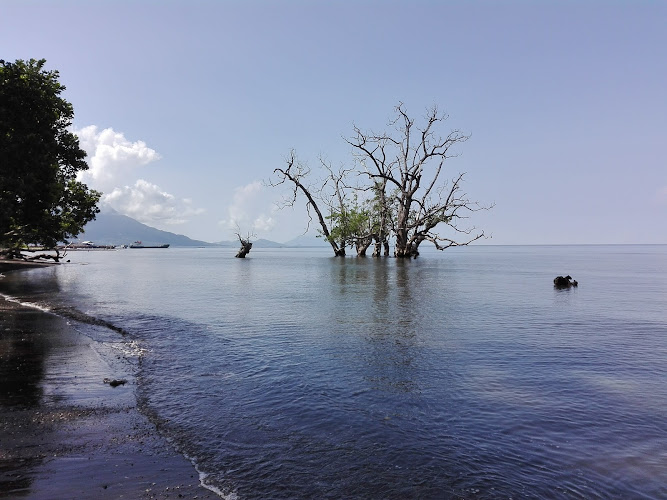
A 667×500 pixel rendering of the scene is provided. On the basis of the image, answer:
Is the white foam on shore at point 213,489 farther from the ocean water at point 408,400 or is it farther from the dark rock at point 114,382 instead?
the dark rock at point 114,382

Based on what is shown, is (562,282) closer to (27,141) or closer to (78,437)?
(78,437)

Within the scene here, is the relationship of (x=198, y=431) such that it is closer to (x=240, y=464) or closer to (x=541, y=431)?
(x=240, y=464)

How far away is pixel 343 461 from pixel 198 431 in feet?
8.90

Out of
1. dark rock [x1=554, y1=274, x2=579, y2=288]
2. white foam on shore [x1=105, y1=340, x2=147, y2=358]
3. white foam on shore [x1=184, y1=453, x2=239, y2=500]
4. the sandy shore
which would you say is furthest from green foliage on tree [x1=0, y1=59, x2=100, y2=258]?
dark rock [x1=554, y1=274, x2=579, y2=288]

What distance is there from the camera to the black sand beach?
5426 mm

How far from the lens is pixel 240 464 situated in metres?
6.22

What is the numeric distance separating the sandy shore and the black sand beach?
0.5 inches

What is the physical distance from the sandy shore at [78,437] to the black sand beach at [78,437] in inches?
0.5

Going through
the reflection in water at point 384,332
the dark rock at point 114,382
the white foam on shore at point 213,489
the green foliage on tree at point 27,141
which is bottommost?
the reflection in water at point 384,332

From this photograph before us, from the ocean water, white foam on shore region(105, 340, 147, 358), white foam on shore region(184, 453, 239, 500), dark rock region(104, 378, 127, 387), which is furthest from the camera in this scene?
white foam on shore region(105, 340, 147, 358)

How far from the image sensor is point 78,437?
691 cm

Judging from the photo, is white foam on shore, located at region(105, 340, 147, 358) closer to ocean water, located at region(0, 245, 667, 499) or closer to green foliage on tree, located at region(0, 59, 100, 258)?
ocean water, located at region(0, 245, 667, 499)

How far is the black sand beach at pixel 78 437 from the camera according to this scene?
543 centimetres

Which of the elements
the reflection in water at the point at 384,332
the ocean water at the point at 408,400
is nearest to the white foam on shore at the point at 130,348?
the ocean water at the point at 408,400
